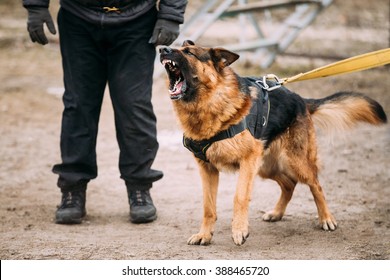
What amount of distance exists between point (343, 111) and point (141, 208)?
5.48 feet

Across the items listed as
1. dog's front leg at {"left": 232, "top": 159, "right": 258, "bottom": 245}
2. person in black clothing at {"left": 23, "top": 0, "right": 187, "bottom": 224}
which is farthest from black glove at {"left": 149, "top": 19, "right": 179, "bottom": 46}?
dog's front leg at {"left": 232, "top": 159, "right": 258, "bottom": 245}

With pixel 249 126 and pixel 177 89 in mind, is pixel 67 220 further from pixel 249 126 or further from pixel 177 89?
pixel 249 126

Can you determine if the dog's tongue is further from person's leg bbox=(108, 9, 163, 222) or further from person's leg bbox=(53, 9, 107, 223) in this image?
person's leg bbox=(53, 9, 107, 223)

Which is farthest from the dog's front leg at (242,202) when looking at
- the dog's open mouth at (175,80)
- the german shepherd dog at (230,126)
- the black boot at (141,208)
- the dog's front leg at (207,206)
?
the black boot at (141,208)

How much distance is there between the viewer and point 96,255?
391 centimetres

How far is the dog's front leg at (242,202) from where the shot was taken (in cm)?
399

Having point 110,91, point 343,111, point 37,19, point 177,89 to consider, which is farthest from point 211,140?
point 37,19

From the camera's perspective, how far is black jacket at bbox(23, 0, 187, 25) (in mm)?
4488

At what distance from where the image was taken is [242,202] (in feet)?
13.3

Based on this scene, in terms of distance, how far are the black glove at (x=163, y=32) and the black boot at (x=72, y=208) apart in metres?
1.26

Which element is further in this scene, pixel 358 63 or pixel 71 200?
pixel 71 200

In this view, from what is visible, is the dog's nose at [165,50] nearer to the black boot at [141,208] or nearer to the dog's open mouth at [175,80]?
the dog's open mouth at [175,80]
